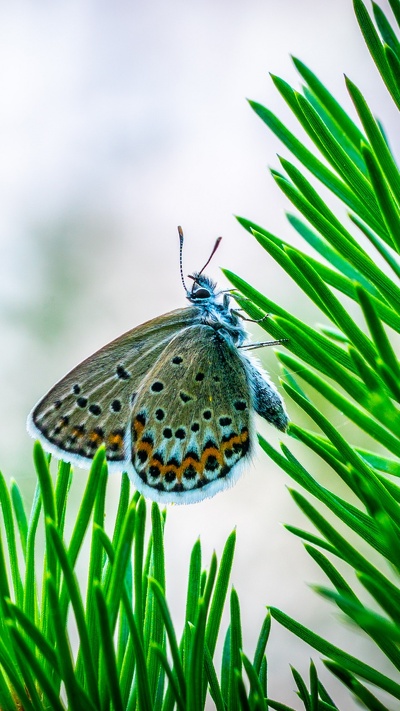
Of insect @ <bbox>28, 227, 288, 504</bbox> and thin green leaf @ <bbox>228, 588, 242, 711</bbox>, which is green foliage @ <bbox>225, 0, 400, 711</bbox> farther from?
insect @ <bbox>28, 227, 288, 504</bbox>

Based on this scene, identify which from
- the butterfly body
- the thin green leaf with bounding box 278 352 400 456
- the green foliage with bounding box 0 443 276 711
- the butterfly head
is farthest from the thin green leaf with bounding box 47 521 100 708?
the butterfly head

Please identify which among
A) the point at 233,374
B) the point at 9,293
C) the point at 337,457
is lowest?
the point at 337,457

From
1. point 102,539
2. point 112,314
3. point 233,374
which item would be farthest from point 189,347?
point 112,314

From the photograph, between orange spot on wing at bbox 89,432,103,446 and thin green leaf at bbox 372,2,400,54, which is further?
orange spot on wing at bbox 89,432,103,446

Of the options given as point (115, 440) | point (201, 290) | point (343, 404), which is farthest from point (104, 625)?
point (201, 290)

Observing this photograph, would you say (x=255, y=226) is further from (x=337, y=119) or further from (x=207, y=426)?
(x=207, y=426)

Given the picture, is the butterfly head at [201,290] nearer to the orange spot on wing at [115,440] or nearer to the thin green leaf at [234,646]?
the orange spot on wing at [115,440]

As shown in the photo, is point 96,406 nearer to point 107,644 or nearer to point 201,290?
point 201,290
